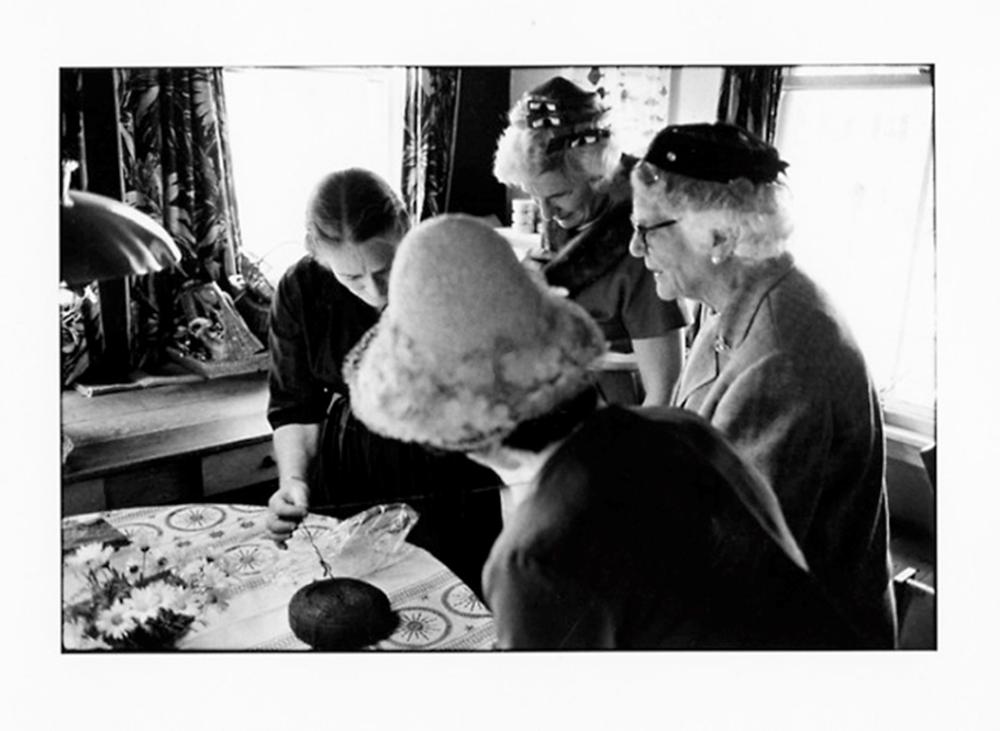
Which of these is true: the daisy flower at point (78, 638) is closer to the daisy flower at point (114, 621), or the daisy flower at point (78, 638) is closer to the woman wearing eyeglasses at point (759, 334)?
the daisy flower at point (114, 621)

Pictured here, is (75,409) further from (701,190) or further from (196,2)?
(701,190)

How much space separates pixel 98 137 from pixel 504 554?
1091 millimetres

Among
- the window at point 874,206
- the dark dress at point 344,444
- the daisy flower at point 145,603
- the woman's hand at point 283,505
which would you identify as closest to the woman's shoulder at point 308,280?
the dark dress at point 344,444

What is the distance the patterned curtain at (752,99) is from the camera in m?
1.73

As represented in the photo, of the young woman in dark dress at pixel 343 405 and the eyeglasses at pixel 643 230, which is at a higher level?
the eyeglasses at pixel 643 230

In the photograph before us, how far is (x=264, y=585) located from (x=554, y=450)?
62 centimetres

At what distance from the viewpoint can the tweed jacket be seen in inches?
66.0

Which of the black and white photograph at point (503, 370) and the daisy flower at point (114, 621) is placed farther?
the daisy flower at point (114, 621)

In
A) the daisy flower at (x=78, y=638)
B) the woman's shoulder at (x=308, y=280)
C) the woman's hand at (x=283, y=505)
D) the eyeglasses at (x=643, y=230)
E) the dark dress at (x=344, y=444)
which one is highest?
the eyeglasses at (x=643, y=230)

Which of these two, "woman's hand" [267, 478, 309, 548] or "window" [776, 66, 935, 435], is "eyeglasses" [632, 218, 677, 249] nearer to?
"window" [776, 66, 935, 435]

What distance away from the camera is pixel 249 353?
1772mm

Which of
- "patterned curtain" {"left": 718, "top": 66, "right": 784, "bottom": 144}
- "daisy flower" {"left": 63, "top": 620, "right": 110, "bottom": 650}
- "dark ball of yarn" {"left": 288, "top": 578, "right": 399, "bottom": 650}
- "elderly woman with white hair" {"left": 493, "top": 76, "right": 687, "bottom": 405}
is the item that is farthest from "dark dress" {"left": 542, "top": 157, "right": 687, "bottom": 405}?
"daisy flower" {"left": 63, "top": 620, "right": 110, "bottom": 650}

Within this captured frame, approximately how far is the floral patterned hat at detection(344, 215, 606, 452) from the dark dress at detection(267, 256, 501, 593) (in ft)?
0.17
